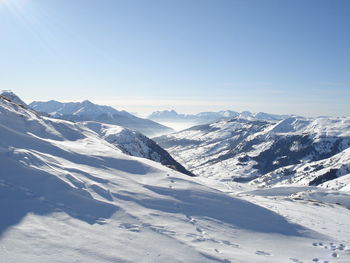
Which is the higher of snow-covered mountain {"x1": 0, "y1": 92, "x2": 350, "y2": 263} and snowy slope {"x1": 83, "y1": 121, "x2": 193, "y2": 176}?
snow-covered mountain {"x1": 0, "y1": 92, "x2": 350, "y2": 263}

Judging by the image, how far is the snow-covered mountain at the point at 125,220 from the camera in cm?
1272

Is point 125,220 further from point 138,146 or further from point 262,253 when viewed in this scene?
point 138,146

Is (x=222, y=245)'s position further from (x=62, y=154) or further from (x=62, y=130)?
(x=62, y=130)

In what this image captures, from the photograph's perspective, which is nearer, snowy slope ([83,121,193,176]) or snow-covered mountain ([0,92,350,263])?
snow-covered mountain ([0,92,350,263])

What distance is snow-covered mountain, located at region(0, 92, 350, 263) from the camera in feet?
41.7

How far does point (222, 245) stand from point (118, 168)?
1329cm

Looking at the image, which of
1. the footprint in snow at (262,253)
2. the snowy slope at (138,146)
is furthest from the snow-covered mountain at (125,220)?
the snowy slope at (138,146)

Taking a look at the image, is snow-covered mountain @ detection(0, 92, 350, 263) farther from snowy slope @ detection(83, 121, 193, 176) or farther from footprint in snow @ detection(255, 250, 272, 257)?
snowy slope @ detection(83, 121, 193, 176)

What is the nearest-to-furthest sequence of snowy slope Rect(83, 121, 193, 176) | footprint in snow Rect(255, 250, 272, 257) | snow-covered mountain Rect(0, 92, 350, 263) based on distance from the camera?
snow-covered mountain Rect(0, 92, 350, 263) < footprint in snow Rect(255, 250, 272, 257) < snowy slope Rect(83, 121, 193, 176)

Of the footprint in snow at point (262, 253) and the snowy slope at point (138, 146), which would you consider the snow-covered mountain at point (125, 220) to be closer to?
the footprint in snow at point (262, 253)

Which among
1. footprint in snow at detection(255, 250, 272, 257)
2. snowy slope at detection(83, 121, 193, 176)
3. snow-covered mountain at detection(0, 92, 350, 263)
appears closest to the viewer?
snow-covered mountain at detection(0, 92, 350, 263)

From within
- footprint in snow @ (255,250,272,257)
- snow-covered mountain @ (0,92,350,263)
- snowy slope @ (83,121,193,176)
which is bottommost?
snowy slope @ (83,121,193,176)

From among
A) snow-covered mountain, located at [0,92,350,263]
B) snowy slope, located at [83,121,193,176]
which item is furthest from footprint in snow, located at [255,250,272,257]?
snowy slope, located at [83,121,193,176]

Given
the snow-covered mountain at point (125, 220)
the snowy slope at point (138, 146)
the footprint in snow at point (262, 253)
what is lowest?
the snowy slope at point (138, 146)
